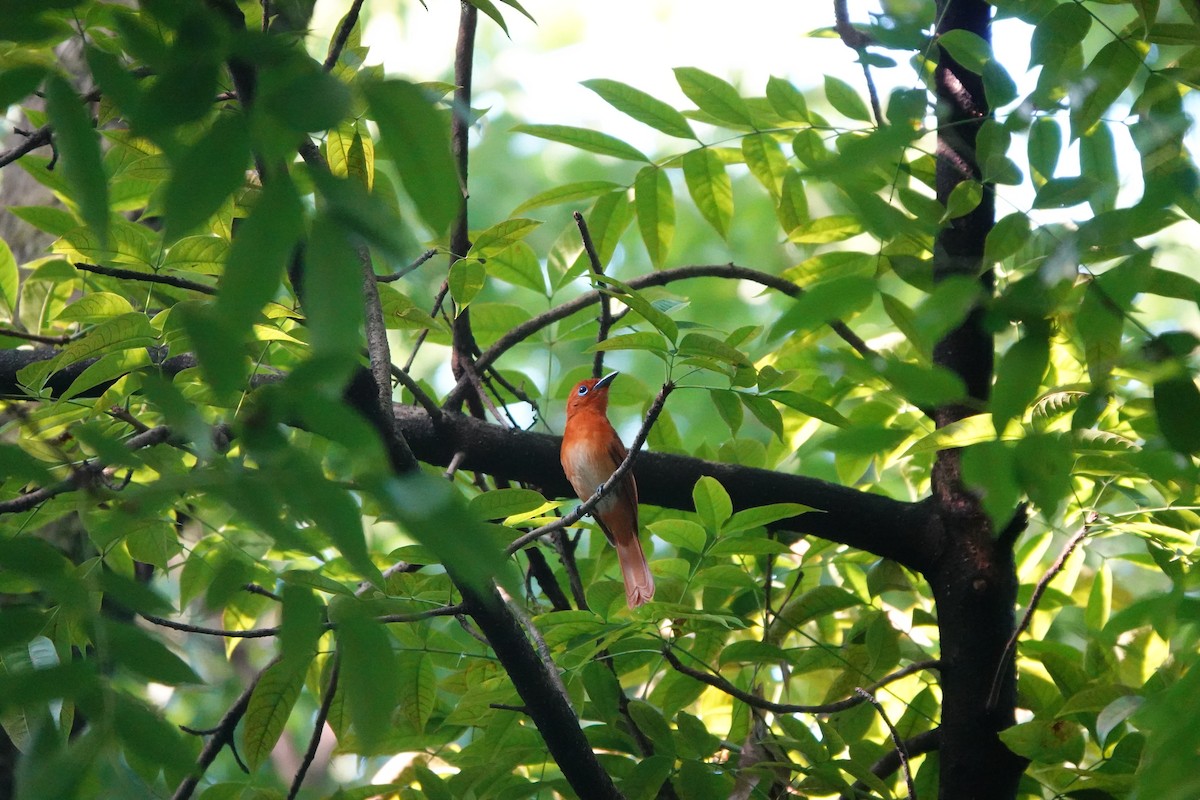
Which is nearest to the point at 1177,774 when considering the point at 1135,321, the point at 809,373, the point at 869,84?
the point at 1135,321

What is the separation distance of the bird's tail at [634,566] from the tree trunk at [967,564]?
3.25ft

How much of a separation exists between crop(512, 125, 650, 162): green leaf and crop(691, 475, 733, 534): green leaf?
961mm

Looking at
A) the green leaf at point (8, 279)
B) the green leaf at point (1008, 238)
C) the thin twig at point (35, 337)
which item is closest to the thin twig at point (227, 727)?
Answer: the thin twig at point (35, 337)

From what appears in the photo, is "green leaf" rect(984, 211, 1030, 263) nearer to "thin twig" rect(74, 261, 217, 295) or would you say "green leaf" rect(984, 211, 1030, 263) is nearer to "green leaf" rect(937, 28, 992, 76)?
"green leaf" rect(937, 28, 992, 76)

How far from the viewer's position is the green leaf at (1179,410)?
4.21ft

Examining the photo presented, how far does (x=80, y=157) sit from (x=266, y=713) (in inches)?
68.1

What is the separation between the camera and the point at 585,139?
2707 mm

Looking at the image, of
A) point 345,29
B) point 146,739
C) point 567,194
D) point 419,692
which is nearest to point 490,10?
point 345,29

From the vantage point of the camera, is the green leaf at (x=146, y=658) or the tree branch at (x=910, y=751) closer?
the green leaf at (x=146, y=658)

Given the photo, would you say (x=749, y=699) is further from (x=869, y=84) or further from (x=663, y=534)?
(x=869, y=84)

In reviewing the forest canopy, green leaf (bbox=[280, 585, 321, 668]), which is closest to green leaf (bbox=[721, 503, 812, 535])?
the forest canopy

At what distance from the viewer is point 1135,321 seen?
1.30 m

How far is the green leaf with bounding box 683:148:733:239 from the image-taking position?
286 centimetres

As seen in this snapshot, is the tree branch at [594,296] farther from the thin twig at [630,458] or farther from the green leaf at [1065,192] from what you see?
the green leaf at [1065,192]
